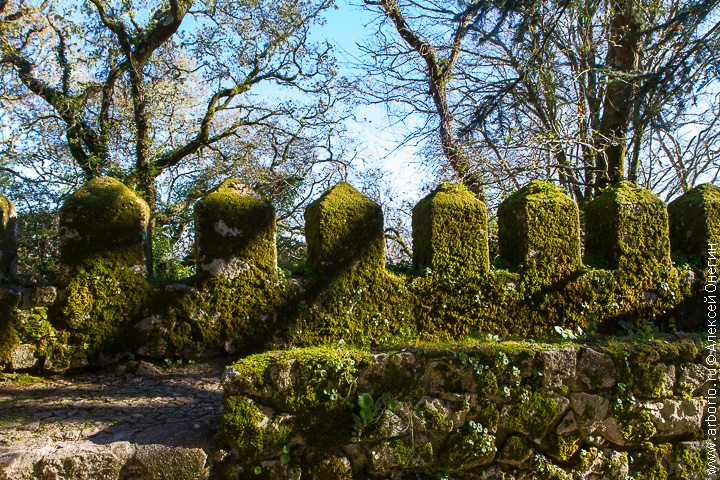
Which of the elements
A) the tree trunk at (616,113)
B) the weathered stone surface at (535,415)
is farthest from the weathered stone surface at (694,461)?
the tree trunk at (616,113)

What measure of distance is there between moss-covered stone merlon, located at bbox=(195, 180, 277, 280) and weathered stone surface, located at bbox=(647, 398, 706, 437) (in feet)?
9.59

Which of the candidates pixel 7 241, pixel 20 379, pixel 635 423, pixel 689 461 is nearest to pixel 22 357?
pixel 20 379

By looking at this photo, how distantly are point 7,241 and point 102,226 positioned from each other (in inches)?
28.8

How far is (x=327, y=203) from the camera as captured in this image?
4.54 m

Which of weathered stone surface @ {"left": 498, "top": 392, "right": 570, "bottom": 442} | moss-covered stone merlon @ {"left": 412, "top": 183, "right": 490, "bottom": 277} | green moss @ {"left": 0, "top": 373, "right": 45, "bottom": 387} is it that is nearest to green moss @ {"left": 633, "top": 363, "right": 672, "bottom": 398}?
weathered stone surface @ {"left": 498, "top": 392, "right": 570, "bottom": 442}

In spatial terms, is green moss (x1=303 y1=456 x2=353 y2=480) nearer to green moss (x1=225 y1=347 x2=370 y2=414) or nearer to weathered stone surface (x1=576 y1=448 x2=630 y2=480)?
green moss (x1=225 y1=347 x2=370 y2=414)

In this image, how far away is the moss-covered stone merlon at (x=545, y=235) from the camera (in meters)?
4.86

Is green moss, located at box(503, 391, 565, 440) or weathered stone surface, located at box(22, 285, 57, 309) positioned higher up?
weathered stone surface, located at box(22, 285, 57, 309)

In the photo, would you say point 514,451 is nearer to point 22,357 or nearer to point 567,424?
point 567,424

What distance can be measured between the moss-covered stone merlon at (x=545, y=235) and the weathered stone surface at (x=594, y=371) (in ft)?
4.70

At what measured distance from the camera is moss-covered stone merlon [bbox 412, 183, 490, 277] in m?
4.69

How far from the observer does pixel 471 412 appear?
322 cm

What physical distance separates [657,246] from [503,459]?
9.80ft

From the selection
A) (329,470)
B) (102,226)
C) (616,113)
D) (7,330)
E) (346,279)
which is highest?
(616,113)
